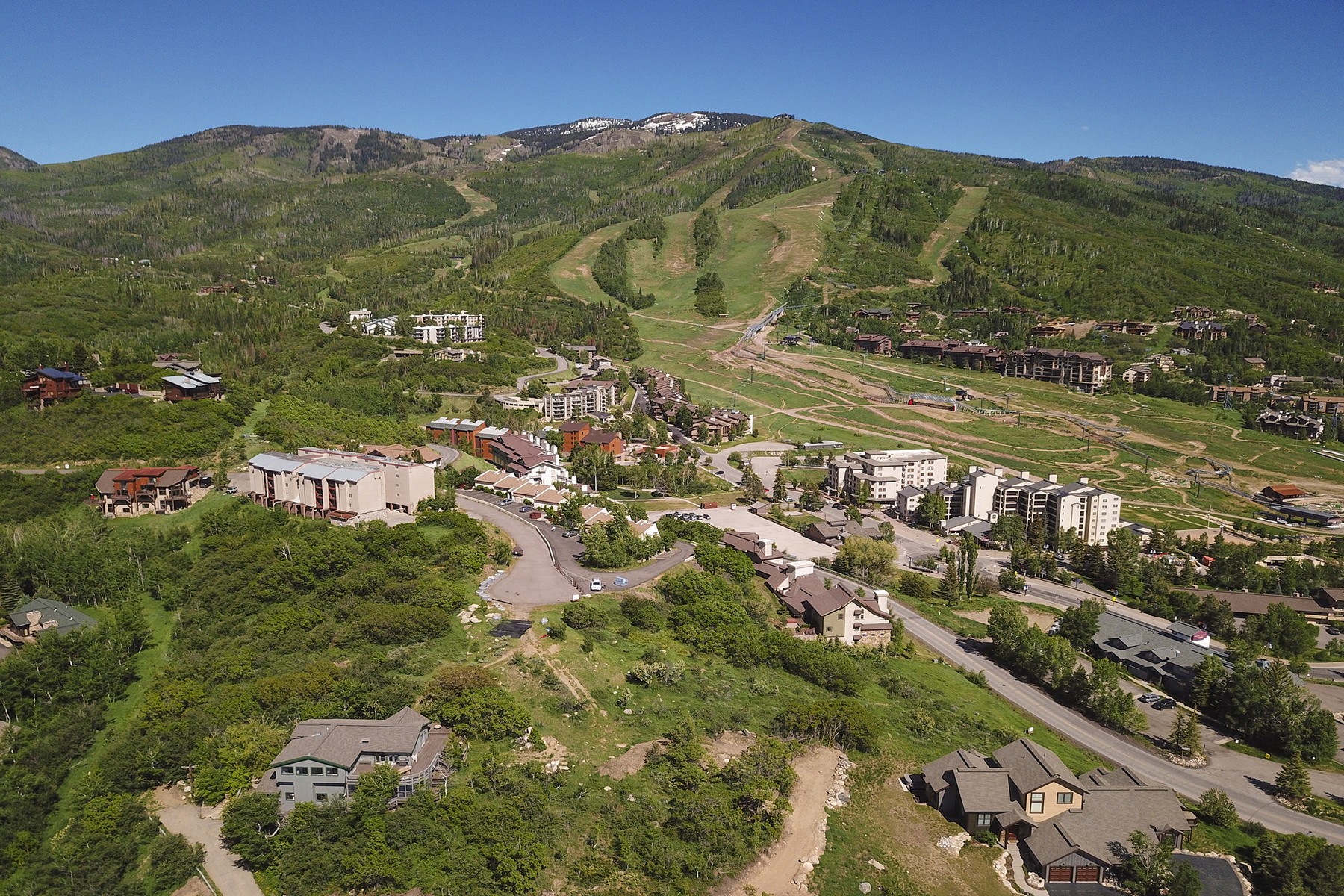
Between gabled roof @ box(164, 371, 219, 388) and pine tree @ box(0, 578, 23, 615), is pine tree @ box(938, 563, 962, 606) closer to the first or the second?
pine tree @ box(0, 578, 23, 615)

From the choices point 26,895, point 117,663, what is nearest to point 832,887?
point 26,895

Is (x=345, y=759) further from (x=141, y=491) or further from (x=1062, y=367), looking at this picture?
(x=1062, y=367)

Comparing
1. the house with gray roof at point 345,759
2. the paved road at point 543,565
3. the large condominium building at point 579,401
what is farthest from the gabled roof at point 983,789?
the large condominium building at point 579,401

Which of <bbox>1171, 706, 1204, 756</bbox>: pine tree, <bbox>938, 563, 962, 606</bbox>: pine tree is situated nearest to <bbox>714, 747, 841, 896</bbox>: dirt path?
<bbox>1171, 706, 1204, 756</bbox>: pine tree

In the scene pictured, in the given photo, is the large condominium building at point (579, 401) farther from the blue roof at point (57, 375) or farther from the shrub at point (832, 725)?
the shrub at point (832, 725)

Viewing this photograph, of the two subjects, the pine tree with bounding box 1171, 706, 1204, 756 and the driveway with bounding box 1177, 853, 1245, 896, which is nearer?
the driveway with bounding box 1177, 853, 1245, 896

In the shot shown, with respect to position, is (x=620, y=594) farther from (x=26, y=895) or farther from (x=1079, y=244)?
(x=1079, y=244)

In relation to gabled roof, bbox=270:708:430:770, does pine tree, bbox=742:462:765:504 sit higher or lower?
lower
